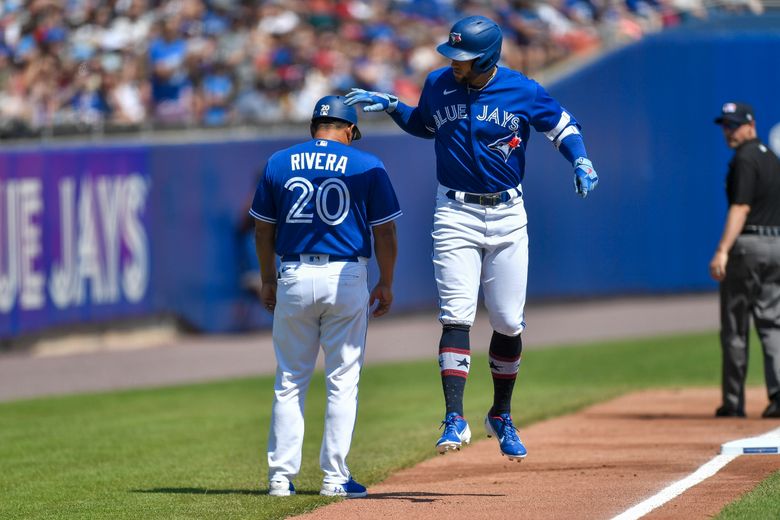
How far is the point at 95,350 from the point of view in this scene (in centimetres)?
1700

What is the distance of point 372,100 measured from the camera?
289 inches

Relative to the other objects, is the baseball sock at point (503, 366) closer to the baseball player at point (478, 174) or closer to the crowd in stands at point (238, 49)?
the baseball player at point (478, 174)

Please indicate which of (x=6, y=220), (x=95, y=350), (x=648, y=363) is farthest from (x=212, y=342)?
(x=648, y=363)

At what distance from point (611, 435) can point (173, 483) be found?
319 cm

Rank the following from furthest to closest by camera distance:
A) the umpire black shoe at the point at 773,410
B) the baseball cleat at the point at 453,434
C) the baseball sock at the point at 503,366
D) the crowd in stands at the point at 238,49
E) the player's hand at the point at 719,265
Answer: the crowd in stands at the point at 238,49 → the umpire black shoe at the point at 773,410 → the player's hand at the point at 719,265 → the baseball sock at the point at 503,366 → the baseball cleat at the point at 453,434

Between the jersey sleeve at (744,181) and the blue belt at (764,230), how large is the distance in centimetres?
27

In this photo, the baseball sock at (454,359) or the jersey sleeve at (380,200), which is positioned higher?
the jersey sleeve at (380,200)

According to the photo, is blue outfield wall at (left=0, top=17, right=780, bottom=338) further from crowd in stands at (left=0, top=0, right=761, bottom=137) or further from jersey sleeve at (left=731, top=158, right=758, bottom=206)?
jersey sleeve at (left=731, top=158, right=758, bottom=206)

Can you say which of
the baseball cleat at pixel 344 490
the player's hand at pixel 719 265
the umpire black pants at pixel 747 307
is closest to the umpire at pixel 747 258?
the umpire black pants at pixel 747 307

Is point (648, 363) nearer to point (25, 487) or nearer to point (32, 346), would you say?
point (32, 346)

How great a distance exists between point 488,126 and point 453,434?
1553 millimetres

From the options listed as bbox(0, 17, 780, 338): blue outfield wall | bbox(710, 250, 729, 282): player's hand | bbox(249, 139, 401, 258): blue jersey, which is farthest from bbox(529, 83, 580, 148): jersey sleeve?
bbox(0, 17, 780, 338): blue outfield wall

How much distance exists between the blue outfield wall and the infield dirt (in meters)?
7.07

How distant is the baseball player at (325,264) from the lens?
23.2 ft
